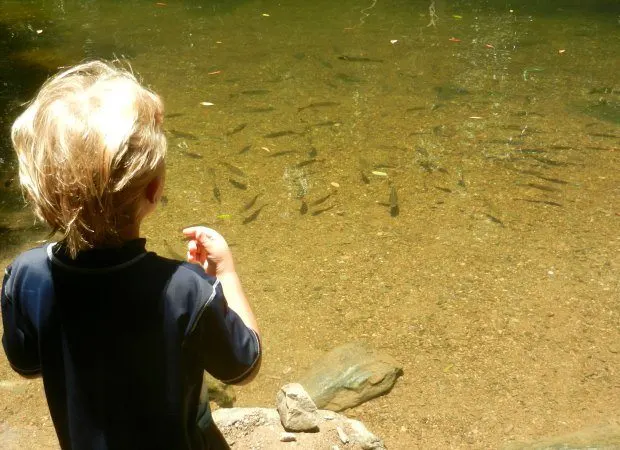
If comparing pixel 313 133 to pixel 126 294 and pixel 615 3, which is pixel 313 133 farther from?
pixel 615 3

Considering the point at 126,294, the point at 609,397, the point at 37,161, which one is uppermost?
the point at 37,161

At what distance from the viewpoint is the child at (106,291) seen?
4.58 ft

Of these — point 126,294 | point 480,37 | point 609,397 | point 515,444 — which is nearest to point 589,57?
point 480,37

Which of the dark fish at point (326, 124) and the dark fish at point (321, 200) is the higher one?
the dark fish at point (326, 124)

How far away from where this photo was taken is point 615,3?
12273 millimetres

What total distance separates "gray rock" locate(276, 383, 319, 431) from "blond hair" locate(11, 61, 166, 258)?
176cm

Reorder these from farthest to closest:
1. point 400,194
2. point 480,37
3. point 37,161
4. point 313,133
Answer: point 480,37 → point 313,133 → point 400,194 → point 37,161

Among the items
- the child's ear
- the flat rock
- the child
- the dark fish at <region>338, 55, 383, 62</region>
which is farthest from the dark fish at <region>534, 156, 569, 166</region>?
the child's ear

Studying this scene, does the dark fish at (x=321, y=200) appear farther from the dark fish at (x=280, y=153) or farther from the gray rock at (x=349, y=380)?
the gray rock at (x=349, y=380)

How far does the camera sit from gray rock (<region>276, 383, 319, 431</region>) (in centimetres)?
301

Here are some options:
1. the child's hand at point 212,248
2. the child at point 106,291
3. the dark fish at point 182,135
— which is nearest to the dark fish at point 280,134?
the dark fish at point 182,135

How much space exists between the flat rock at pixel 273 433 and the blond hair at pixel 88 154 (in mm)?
1747

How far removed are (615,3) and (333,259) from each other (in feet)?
33.6

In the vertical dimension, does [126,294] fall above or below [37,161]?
below
